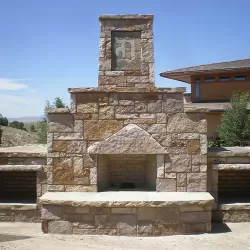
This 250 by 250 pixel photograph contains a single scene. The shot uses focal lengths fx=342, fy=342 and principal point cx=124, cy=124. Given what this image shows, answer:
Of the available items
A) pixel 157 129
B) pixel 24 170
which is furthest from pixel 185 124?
pixel 24 170

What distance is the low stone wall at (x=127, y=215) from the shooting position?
6355mm

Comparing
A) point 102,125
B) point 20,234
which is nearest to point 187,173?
point 102,125

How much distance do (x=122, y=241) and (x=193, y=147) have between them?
2.38 metres

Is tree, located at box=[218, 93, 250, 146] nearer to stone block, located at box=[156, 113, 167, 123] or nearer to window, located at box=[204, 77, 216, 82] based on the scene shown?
window, located at box=[204, 77, 216, 82]

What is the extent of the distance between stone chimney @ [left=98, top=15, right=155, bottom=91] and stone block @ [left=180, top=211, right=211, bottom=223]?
2.66 meters

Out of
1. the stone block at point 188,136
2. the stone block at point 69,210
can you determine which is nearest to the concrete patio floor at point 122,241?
the stone block at point 69,210

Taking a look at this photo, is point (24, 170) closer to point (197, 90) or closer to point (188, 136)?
point (188, 136)

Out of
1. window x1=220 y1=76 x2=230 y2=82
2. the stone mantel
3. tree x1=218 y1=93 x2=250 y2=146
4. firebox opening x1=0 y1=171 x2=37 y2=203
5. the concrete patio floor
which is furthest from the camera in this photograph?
window x1=220 y1=76 x2=230 y2=82

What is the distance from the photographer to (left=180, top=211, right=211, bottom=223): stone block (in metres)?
6.46

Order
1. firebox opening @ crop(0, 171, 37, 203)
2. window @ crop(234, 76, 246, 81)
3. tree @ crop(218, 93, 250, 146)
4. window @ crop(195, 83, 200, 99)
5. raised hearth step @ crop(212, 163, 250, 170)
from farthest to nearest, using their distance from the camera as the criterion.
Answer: window @ crop(195, 83, 200, 99)
window @ crop(234, 76, 246, 81)
tree @ crop(218, 93, 250, 146)
firebox opening @ crop(0, 171, 37, 203)
raised hearth step @ crop(212, 163, 250, 170)

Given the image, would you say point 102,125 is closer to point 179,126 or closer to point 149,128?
point 149,128

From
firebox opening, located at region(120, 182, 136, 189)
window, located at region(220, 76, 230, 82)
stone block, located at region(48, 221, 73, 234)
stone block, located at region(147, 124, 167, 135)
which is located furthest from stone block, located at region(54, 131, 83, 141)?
window, located at region(220, 76, 230, 82)

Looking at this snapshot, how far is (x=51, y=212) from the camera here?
6531 millimetres

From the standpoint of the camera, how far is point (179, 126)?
704cm
